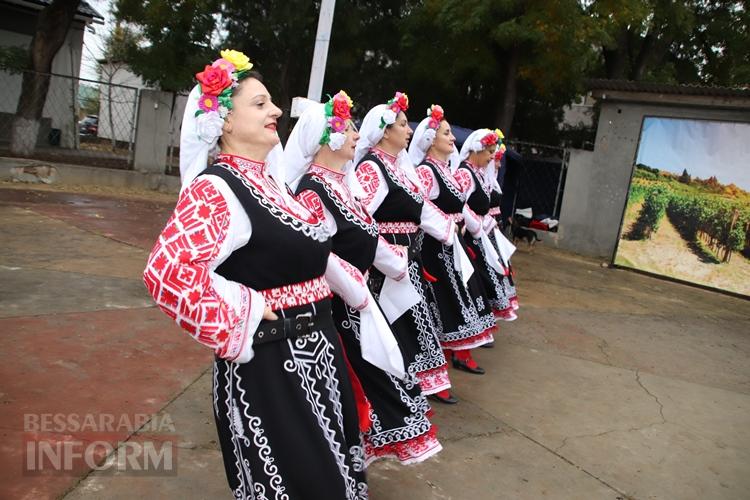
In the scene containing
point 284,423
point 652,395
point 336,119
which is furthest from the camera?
point 652,395

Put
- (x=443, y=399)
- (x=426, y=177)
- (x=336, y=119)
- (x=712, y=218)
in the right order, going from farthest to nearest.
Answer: (x=712, y=218) → (x=426, y=177) → (x=443, y=399) → (x=336, y=119)

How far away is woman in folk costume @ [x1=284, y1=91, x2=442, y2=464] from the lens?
2.74 meters

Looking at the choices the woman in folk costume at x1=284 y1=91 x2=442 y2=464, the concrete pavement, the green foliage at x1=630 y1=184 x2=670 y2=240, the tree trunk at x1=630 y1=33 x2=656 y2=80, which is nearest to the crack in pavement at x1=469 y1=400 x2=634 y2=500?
the concrete pavement

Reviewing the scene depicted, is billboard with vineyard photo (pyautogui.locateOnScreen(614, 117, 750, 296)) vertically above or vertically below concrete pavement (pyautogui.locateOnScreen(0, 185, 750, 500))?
above

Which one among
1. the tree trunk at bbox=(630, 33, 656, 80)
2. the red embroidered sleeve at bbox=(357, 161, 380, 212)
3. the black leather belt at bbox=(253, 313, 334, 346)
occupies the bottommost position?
the black leather belt at bbox=(253, 313, 334, 346)

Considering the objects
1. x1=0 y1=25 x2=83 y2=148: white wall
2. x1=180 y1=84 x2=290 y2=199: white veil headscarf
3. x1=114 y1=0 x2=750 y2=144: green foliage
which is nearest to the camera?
x1=180 y1=84 x2=290 y2=199: white veil headscarf

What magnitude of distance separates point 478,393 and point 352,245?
2.14 meters

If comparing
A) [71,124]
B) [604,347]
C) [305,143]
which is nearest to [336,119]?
[305,143]

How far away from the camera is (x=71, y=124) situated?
565 inches

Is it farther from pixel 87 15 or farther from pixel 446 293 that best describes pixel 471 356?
pixel 87 15

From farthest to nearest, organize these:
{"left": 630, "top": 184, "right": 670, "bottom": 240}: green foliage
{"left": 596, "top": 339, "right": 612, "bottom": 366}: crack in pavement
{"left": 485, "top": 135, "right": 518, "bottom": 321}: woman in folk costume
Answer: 1. {"left": 630, "top": 184, "right": 670, "bottom": 240}: green foliage
2. {"left": 596, "top": 339, "right": 612, "bottom": 366}: crack in pavement
3. {"left": 485, "top": 135, "right": 518, "bottom": 321}: woman in folk costume

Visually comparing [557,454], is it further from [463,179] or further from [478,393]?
[463,179]

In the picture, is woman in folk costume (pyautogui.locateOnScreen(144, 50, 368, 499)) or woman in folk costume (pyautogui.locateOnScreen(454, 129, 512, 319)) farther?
woman in folk costume (pyautogui.locateOnScreen(454, 129, 512, 319))

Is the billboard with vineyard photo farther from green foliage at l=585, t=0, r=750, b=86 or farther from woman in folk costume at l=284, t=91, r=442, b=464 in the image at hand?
woman in folk costume at l=284, t=91, r=442, b=464
